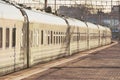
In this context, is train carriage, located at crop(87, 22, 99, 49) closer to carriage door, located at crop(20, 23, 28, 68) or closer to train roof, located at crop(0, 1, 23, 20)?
carriage door, located at crop(20, 23, 28, 68)

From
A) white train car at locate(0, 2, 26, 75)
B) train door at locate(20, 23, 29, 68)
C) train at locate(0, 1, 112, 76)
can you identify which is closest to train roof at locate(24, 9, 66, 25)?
train at locate(0, 1, 112, 76)

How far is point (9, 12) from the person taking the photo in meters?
19.6

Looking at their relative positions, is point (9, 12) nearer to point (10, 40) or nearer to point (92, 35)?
point (10, 40)

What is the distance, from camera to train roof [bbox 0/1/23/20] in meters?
18.7

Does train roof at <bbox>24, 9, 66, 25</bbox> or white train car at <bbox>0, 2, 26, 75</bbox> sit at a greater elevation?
train roof at <bbox>24, 9, 66, 25</bbox>

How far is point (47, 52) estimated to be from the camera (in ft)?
89.7

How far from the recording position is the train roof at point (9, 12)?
18688 mm

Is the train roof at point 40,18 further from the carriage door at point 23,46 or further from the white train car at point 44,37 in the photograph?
the carriage door at point 23,46

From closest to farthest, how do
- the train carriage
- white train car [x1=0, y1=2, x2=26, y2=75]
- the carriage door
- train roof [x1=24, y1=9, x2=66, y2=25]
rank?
white train car [x1=0, y1=2, x2=26, y2=75], the carriage door, train roof [x1=24, y1=9, x2=66, y2=25], the train carriage

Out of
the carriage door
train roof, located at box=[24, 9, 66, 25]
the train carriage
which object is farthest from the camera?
the train carriage

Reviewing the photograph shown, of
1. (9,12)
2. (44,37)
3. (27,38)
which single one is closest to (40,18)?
(44,37)

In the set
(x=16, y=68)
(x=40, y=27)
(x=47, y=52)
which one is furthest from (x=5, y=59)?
(x=47, y=52)

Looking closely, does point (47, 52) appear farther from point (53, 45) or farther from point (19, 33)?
point (19, 33)

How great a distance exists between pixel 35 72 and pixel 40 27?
476 cm
